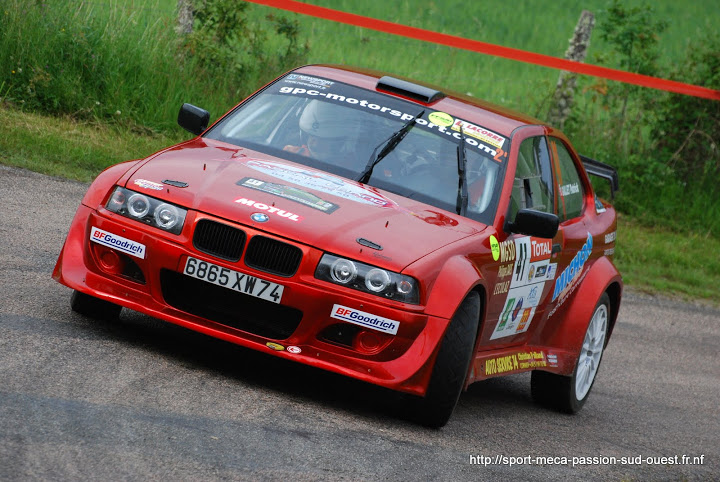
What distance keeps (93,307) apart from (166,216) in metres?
0.88

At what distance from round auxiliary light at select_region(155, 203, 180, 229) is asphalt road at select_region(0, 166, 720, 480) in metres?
0.65

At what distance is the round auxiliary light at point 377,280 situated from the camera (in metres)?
5.38

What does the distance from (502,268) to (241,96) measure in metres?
7.94

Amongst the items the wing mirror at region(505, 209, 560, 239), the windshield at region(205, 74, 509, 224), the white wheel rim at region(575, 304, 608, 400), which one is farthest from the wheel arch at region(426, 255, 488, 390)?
the white wheel rim at region(575, 304, 608, 400)

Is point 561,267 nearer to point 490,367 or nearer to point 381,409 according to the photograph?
point 490,367

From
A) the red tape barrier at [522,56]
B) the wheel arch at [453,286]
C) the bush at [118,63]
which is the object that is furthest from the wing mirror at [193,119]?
the red tape barrier at [522,56]

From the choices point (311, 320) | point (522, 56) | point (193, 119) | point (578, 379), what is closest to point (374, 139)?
point (193, 119)

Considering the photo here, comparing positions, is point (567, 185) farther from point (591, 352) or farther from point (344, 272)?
point (344, 272)

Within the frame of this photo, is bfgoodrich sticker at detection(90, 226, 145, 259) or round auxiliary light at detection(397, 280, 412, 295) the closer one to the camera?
round auxiliary light at detection(397, 280, 412, 295)

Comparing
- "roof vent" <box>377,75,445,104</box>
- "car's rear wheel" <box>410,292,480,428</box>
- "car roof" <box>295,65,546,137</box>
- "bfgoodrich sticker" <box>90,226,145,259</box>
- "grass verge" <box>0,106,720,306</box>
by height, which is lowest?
"grass verge" <box>0,106,720,306</box>

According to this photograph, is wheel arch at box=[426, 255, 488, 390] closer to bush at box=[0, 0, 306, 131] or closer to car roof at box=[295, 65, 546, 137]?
car roof at box=[295, 65, 546, 137]

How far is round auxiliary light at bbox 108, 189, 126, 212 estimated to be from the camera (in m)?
5.71

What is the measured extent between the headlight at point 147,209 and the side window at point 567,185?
9.01ft

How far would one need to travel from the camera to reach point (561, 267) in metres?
Answer: 7.16
